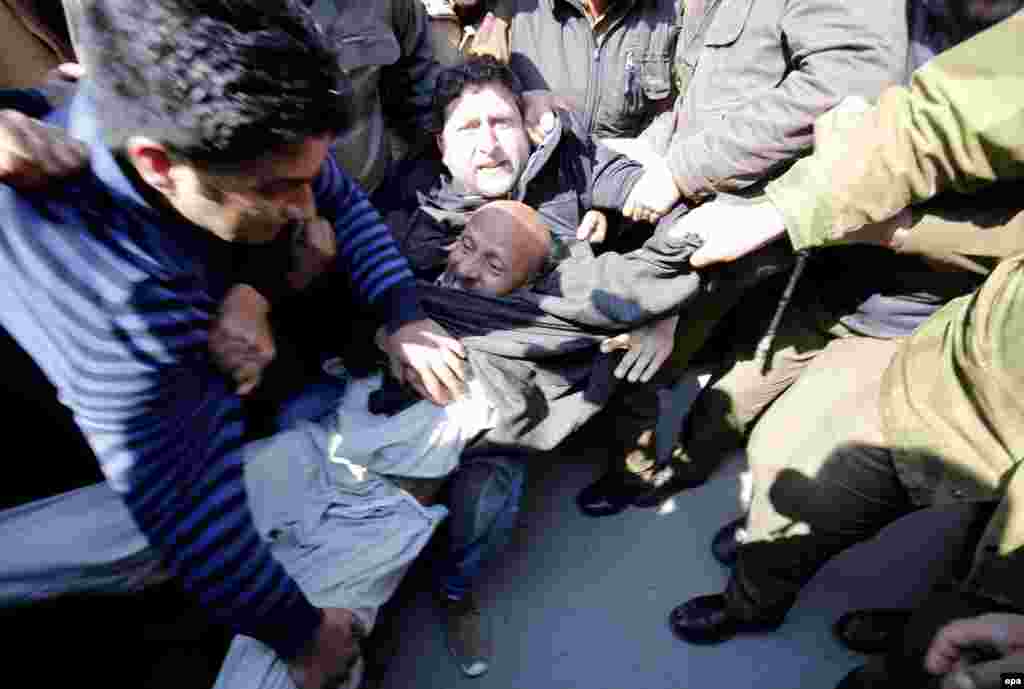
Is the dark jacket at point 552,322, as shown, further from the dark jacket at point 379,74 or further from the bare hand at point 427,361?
the dark jacket at point 379,74

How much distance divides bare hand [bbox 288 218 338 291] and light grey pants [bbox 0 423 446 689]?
1.38ft

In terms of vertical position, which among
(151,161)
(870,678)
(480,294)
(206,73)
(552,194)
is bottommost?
(870,678)

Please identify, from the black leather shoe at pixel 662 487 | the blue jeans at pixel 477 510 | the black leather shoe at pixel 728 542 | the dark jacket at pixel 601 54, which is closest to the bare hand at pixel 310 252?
the blue jeans at pixel 477 510

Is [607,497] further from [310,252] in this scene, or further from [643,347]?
[310,252]

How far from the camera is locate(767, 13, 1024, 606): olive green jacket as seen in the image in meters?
1.19

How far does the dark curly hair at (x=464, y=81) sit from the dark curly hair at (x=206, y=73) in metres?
1.29

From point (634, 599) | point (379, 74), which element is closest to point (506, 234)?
point (379, 74)

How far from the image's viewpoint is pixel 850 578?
82.8 inches

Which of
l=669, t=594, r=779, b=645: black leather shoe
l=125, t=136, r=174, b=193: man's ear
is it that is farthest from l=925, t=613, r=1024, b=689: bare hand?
l=125, t=136, r=174, b=193: man's ear

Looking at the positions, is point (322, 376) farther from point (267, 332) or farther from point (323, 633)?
point (323, 633)

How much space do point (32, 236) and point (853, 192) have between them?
162 cm

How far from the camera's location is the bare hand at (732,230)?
4.96 ft

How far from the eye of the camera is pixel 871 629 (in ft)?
6.24

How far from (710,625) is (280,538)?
1440 mm
